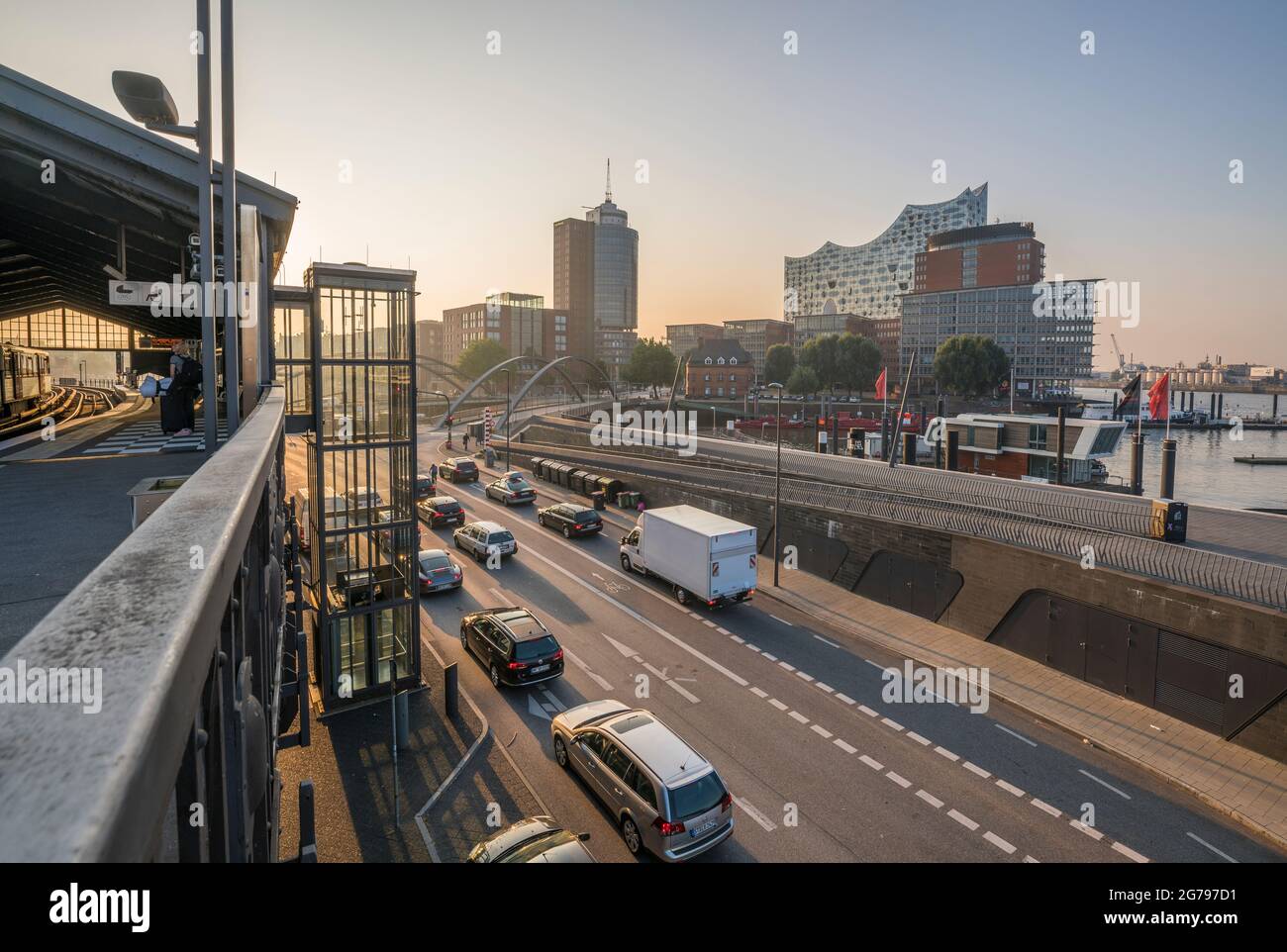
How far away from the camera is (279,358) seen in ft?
47.2

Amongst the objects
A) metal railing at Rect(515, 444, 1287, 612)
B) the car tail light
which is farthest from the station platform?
metal railing at Rect(515, 444, 1287, 612)

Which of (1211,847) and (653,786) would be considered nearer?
(653,786)

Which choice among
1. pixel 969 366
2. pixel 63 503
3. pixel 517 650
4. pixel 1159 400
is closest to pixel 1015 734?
pixel 517 650

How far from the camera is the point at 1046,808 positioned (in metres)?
11.9

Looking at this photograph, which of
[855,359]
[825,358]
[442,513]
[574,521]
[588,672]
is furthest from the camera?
[825,358]

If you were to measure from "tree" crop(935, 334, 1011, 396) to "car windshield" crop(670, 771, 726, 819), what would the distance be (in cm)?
9475

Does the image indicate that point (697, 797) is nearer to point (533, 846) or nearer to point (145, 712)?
point (533, 846)

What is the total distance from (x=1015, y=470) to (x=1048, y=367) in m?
99.8

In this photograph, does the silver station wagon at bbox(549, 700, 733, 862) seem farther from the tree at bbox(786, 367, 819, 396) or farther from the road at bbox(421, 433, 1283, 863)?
the tree at bbox(786, 367, 819, 396)

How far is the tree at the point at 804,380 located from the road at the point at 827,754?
87223 mm

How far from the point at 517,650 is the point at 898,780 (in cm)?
813
